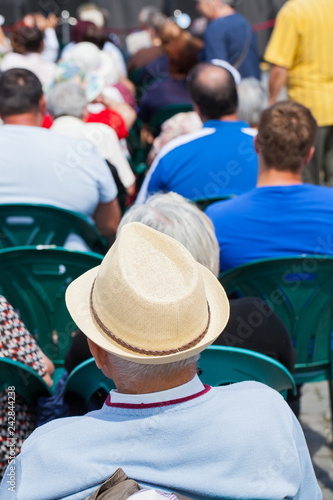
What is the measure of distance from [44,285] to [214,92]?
6.77 ft

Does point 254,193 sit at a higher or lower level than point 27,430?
higher

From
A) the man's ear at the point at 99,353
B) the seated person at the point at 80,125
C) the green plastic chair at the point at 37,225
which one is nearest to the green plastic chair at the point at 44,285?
the green plastic chair at the point at 37,225

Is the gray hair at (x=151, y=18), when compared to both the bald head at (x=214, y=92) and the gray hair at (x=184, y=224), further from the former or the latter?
the gray hair at (x=184, y=224)

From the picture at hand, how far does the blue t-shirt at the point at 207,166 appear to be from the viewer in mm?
3816

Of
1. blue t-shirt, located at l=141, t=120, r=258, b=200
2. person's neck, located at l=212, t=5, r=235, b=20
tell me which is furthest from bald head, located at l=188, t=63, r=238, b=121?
person's neck, located at l=212, t=5, r=235, b=20

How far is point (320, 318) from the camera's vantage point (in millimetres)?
2637

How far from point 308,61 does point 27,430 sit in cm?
403

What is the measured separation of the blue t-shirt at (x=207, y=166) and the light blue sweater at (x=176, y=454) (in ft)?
8.08

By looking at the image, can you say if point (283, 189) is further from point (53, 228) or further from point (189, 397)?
point (189, 397)

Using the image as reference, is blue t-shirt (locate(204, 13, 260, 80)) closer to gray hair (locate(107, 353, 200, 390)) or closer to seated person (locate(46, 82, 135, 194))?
seated person (locate(46, 82, 135, 194))

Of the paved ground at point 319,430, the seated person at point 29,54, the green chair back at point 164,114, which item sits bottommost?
the paved ground at point 319,430

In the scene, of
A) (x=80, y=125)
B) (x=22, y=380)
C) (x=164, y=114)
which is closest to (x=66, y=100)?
(x=80, y=125)

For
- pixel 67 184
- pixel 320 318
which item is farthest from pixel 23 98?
pixel 320 318

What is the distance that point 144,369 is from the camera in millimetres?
1387
